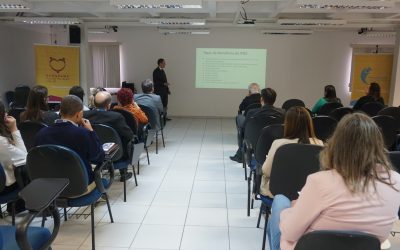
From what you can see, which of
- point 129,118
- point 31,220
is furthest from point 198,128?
point 31,220

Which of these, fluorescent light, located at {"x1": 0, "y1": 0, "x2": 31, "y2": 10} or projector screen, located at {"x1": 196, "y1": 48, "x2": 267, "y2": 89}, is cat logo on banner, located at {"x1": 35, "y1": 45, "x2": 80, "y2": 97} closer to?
fluorescent light, located at {"x1": 0, "y1": 0, "x2": 31, "y2": 10}

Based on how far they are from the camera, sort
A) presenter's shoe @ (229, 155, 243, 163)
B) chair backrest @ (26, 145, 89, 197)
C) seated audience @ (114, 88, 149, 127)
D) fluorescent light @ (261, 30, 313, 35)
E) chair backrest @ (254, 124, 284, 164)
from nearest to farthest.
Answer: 1. chair backrest @ (26, 145, 89, 197)
2. chair backrest @ (254, 124, 284, 164)
3. seated audience @ (114, 88, 149, 127)
4. presenter's shoe @ (229, 155, 243, 163)
5. fluorescent light @ (261, 30, 313, 35)

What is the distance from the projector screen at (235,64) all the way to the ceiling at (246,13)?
0.81 metres

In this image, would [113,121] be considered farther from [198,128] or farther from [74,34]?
[74,34]

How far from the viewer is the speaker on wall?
880 cm

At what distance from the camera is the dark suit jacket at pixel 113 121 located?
3729mm

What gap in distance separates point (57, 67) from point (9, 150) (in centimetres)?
648

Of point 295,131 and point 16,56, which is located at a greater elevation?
point 16,56

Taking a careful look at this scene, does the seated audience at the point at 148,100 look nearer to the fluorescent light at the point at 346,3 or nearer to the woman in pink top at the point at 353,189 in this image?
the fluorescent light at the point at 346,3

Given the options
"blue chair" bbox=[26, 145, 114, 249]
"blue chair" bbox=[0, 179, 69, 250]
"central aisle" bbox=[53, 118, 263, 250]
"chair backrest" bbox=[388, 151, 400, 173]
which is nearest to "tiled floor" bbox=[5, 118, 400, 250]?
"central aisle" bbox=[53, 118, 263, 250]

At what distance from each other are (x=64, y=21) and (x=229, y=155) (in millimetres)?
4646

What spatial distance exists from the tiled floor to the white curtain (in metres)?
5.22

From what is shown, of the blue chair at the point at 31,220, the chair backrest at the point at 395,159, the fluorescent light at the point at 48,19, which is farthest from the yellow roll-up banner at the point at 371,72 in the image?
the blue chair at the point at 31,220

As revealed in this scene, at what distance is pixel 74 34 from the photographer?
8.81 m
